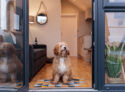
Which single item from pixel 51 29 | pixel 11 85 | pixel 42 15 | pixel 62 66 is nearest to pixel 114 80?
pixel 62 66

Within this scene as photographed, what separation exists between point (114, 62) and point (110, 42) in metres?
0.29

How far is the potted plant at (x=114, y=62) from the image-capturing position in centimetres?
208

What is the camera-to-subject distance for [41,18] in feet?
18.4

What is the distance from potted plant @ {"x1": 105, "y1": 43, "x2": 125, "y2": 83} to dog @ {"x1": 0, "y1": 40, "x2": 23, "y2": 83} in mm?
1177

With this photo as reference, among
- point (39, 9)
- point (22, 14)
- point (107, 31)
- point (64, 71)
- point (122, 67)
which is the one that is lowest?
point (64, 71)

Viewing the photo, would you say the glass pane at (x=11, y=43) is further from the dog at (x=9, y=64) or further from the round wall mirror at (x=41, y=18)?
the round wall mirror at (x=41, y=18)

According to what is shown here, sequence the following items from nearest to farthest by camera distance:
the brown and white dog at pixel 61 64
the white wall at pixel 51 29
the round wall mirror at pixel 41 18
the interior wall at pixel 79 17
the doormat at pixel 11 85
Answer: the doormat at pixel 11 85, the brown and white dog at pixel 61 64, the round wall mirror at pixel 41 18, the white wall at pixel 51 29, the interior wall at pixel 79 17

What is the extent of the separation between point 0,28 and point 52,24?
3.90m

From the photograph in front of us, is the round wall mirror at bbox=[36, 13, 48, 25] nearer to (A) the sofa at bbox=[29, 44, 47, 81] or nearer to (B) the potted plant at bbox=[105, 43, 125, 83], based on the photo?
(A) the sofa at bbox=[29, 44, 47, 81]

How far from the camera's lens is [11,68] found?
2.09 meters

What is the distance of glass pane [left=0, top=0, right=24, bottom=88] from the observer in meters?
1.93

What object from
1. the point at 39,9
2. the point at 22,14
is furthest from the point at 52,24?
the point at 22,14

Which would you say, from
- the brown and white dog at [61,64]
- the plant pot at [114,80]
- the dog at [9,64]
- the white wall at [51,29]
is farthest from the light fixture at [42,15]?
the plant pot at [114,80]

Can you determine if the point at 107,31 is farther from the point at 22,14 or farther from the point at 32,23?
the point at 32,23
